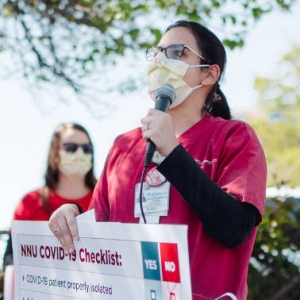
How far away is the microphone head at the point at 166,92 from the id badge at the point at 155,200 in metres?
0.30

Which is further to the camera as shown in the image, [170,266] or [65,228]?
[65,228]

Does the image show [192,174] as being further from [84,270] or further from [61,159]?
[61,159]

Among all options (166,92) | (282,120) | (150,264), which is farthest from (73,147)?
(282,120)

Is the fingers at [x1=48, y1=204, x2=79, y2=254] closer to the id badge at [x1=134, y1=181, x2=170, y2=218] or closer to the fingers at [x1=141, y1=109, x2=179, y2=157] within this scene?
the id badge at [x1=134, y1=181, x2=170, y2=218]

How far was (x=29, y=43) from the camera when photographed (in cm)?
810

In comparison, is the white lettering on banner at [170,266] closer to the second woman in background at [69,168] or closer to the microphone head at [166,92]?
the microphone head at [166,92]

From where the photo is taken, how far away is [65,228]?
2.50 m

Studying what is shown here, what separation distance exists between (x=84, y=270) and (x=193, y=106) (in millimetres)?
748

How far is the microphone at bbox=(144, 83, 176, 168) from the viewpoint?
241cm

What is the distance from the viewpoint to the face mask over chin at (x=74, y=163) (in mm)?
5559

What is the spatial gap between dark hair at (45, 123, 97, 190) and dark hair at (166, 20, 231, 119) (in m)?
2.71

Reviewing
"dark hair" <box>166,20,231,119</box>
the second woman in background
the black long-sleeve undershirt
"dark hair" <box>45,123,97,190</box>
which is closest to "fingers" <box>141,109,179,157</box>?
the black long-sleeve undershirt

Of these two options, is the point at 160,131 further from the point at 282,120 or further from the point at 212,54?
the point at 282,120

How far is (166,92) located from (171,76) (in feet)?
0.50
